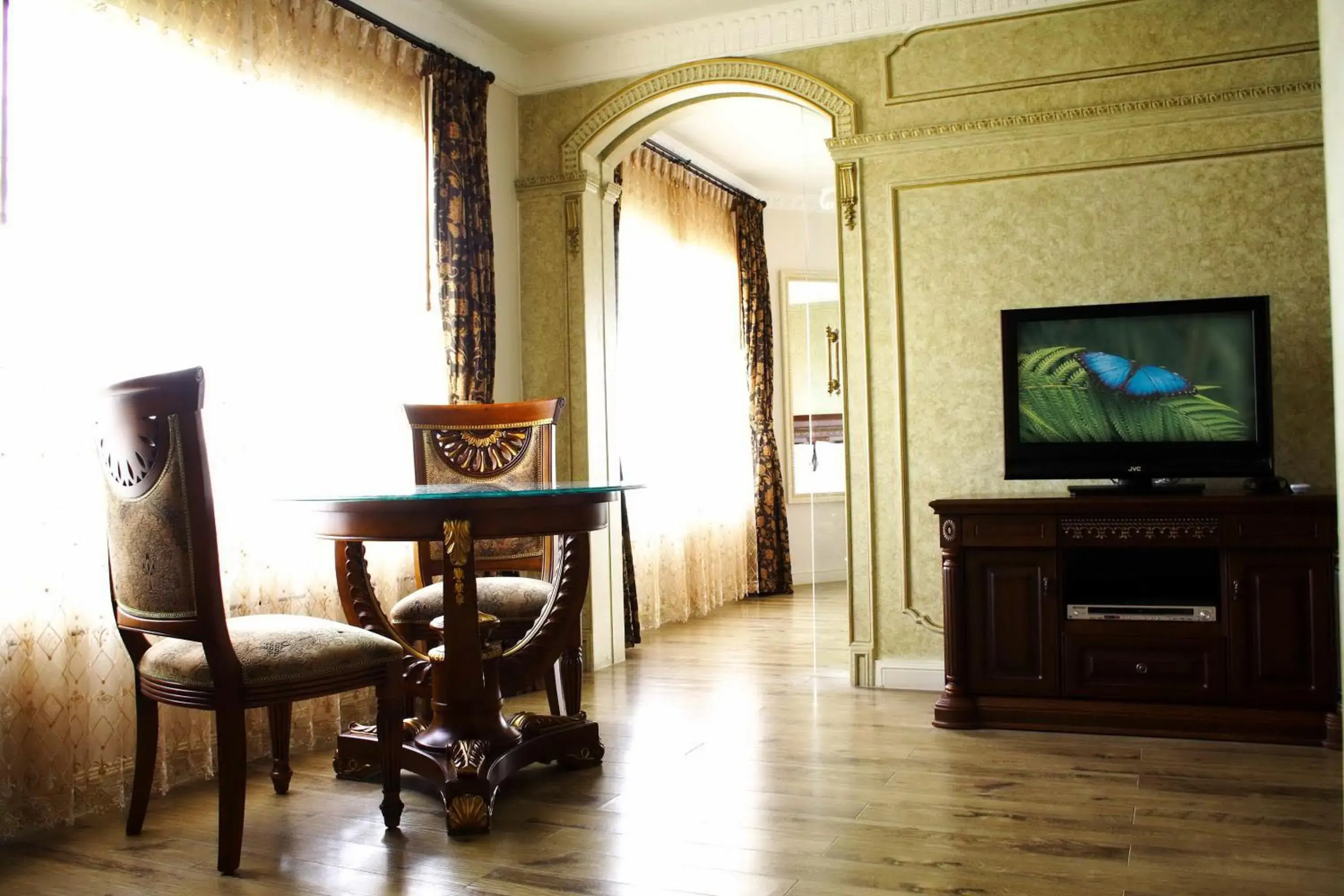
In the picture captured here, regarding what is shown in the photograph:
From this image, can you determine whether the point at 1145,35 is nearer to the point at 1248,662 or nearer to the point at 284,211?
the point at 1248,662

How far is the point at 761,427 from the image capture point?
7.47 m

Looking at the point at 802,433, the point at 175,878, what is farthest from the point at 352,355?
the point at 802,433

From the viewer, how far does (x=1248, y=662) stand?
3539 millimetres

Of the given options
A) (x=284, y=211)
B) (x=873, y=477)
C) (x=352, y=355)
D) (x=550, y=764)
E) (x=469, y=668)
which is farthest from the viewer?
(x=873, y=477)

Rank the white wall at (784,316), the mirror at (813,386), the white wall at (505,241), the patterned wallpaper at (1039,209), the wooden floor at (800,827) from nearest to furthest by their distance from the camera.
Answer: the wooden floor at (800,827) → the patterned wallpaper at (1039,209) → the white wall at (505,241) → the mirror at (813,386) → the white wall at (784,316)

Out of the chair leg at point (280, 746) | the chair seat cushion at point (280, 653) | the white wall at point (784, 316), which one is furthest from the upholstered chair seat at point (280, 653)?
the white wall at point (784, 316)

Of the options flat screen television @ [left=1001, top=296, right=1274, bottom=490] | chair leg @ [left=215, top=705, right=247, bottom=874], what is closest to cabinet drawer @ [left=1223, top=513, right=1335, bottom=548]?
flat screen television @ [left=1001, top=296, right=1274, bottom=490]

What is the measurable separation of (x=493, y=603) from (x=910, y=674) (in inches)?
70.6

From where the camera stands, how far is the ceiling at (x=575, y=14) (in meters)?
4.53

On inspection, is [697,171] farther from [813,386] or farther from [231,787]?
[231,787]

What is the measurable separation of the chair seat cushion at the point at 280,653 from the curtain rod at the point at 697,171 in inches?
139

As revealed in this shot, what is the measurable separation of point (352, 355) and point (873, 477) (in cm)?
201

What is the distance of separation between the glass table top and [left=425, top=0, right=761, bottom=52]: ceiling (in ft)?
8.05

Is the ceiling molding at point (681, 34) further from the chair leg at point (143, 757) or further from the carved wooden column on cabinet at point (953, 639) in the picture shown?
the chair leg at point (143, 757)
